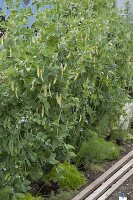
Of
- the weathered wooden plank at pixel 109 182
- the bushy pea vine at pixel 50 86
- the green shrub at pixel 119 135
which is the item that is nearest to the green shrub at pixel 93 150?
the bushy pea vine at pixel 50 86

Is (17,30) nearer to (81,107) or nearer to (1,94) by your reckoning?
(1,94)

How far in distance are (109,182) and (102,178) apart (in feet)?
0.30

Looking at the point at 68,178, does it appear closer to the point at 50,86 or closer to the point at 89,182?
the point at 89,182

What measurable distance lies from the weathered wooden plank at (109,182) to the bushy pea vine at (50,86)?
0.43 metres

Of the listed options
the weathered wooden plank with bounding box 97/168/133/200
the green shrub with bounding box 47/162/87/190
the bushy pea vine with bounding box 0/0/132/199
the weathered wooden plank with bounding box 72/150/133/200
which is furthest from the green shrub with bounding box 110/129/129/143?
the green shrub with bounding box 47/162/87/190

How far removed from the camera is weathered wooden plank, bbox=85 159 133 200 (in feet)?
13.1

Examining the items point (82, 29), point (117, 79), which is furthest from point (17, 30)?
point (117, 79)

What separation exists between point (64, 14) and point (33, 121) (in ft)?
4.77

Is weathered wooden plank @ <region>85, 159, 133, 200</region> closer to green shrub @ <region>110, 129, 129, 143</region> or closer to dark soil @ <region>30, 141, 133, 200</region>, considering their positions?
dark soil @ <region>30, 141, 133, 200</region>

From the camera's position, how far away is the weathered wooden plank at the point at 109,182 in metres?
3.98

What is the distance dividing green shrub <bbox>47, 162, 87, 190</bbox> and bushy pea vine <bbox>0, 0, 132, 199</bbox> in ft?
→ 0.43

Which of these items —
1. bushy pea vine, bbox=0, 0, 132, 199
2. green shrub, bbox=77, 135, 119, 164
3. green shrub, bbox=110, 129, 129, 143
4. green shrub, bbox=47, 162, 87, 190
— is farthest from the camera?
green shrub, bbox=110, 129, 129, 143

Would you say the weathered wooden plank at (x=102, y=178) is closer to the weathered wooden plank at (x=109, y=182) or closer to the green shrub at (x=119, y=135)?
the weathered wooden plank at (x=109, y=182)

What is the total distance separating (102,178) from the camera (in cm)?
431
